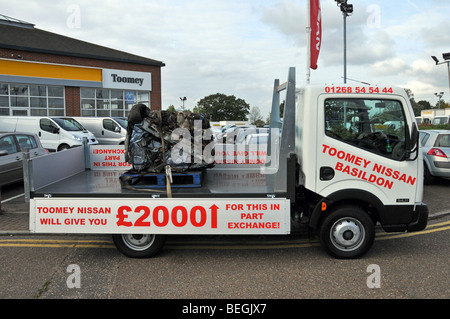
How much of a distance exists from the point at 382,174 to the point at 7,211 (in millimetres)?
7000

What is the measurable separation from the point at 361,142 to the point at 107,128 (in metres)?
16.9

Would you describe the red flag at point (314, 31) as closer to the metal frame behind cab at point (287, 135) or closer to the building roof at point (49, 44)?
the metal frame behind cab at point (287, 135)

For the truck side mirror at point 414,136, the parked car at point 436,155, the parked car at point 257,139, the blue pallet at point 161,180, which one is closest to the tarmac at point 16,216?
the parked car at point 436,155

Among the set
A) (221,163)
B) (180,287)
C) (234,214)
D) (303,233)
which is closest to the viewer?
(180,287)

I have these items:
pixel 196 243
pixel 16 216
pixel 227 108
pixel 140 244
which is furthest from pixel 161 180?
pixel 227 108

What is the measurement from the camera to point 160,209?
4.62 meters

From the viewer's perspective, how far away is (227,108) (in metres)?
79.4

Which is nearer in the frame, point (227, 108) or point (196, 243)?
point (196, 243)

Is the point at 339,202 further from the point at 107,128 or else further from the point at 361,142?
the point at 107,128

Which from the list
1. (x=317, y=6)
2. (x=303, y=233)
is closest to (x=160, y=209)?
(x=303, y=233)

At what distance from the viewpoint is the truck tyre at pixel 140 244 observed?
495 cm

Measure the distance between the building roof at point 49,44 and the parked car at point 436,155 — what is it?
78.5 ft

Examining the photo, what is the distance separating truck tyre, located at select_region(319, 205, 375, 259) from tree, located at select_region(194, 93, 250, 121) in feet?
235
